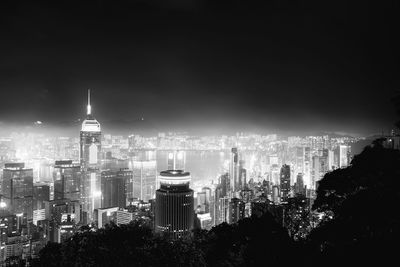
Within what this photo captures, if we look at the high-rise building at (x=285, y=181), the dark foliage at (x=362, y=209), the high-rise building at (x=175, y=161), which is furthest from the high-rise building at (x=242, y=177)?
the dark foliage at (x=362, y=209)

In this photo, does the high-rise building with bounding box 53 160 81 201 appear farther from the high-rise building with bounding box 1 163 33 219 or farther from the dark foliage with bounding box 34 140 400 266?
the dark foliage with bounding box 34 140 400 266

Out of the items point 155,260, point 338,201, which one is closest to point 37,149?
point 155,260

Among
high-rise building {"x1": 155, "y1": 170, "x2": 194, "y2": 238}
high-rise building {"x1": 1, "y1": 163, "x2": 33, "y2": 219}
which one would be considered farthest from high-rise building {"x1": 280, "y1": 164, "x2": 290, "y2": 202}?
high-rise building {"x1": 1, "y1": 163, "x2": 33, "y2": 219}

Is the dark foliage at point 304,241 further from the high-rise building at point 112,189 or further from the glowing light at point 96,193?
the glowing light at point 96,193

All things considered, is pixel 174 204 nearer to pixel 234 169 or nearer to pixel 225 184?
pixel 225 184

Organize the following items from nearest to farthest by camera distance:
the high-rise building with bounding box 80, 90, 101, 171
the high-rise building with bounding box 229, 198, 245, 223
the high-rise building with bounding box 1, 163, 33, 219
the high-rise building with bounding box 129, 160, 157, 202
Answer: the high-rise building with bounding box 229, 198, 245, 223, the high-rise building with bounding box 1, 163, 33, 219, the high-rise building with bounding box 129, 160, 157, 202, the high-rise building with bounding box 80, 90, 101, 171

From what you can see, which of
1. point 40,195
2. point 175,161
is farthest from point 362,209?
point 175,161

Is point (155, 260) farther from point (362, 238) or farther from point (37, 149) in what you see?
point (37, 149)
